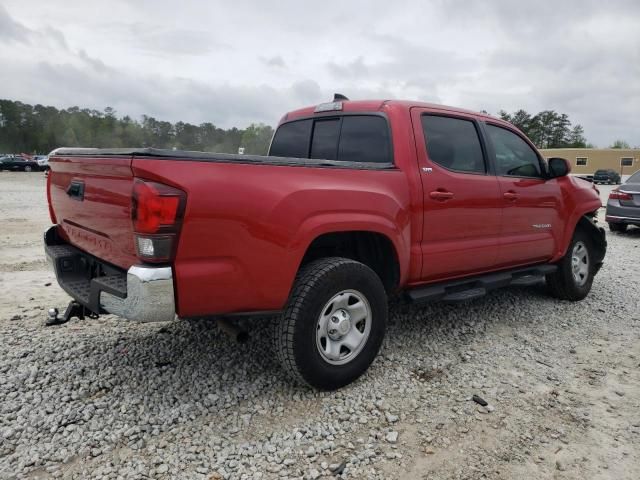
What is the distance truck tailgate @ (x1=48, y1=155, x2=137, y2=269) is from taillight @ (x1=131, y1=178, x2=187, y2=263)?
0.12m

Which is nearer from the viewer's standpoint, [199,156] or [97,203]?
[199,156]

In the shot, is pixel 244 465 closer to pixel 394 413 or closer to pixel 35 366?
pixel 394 413

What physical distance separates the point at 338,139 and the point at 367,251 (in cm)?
101

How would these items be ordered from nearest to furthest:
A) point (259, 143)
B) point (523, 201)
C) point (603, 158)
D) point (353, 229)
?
point (353, 229) < point (523, 201) < point (259, 143) < point (603, 158)

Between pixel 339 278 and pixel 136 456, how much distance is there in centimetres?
145

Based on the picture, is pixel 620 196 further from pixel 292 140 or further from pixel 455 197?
pixel 292 140

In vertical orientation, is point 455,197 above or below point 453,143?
below

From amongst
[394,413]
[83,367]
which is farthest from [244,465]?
[83,367]

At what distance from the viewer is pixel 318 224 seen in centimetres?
283

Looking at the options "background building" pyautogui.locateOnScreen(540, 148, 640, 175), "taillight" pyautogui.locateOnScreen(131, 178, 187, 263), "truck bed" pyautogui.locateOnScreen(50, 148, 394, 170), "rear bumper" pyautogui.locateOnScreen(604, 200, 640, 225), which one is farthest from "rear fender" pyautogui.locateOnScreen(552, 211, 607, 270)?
"background building" pyautogui.locateOnScreen(540, 148, 640, 175)

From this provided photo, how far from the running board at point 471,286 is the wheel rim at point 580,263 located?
70 cm

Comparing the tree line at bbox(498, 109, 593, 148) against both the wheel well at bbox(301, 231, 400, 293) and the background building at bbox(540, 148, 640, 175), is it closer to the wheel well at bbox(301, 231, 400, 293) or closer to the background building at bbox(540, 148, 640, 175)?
the background building at bbox(540, 148, 640, 175)

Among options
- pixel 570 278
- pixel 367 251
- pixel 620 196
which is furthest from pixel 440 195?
pixel 620 196

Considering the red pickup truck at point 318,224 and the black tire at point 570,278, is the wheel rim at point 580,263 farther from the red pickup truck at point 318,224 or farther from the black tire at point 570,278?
the red pickup truck at point 318,224
